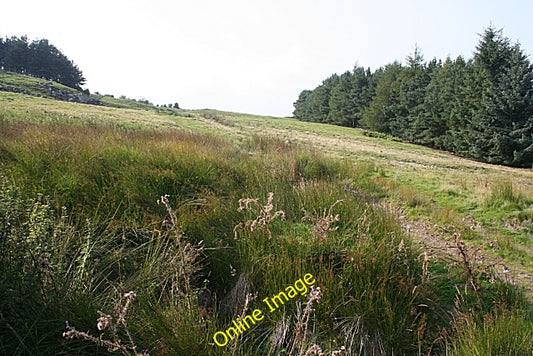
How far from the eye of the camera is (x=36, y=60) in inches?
2552

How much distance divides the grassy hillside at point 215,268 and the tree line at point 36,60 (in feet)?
248

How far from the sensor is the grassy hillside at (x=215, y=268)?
6.69 ft

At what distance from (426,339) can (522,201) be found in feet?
18.3

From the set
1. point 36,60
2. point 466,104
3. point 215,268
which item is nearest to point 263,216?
point 215,268

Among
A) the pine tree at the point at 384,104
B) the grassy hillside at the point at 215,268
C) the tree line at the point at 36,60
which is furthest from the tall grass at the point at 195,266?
the tree line at the point at 36,60

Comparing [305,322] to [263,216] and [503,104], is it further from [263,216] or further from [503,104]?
[503,104]

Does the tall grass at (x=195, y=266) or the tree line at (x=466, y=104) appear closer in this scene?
the tall grass at (x=195, y=266)

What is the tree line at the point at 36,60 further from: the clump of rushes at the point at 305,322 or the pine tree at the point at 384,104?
the clump of rushes at the point at 305,322

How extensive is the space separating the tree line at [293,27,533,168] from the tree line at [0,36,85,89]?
59309 millimetres

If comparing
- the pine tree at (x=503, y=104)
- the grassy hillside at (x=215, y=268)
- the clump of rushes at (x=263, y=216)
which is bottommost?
the grassy hillside at (x=215, y=268)

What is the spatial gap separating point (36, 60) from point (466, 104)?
238 ft

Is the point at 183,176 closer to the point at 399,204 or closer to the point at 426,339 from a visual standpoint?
the point at 426,339

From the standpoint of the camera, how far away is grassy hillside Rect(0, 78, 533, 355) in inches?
80.3

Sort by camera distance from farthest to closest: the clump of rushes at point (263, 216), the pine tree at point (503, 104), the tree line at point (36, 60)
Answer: the tree line at point (36, 60)
the pine tree at point (503, 104)
the clump of rushes at point (263, 216)
